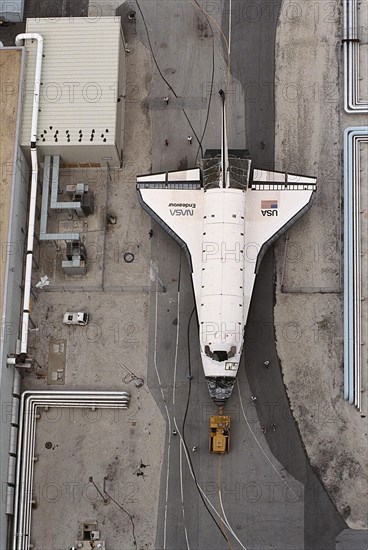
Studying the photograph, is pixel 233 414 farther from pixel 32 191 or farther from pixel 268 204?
pixel 32 191

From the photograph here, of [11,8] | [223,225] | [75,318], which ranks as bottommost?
[75,318]

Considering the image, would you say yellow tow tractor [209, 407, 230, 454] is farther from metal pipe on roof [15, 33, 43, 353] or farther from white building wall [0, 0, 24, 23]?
white building wall [0, 0, 24, 23]

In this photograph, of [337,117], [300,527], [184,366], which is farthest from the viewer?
[337,117]

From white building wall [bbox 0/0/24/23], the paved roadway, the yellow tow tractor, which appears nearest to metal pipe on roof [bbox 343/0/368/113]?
the paved roadway

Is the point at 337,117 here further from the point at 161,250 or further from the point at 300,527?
the point at 300,527

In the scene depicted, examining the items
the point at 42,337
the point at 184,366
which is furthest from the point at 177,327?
the point at 42,337

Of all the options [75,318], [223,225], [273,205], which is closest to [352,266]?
[273,205]
